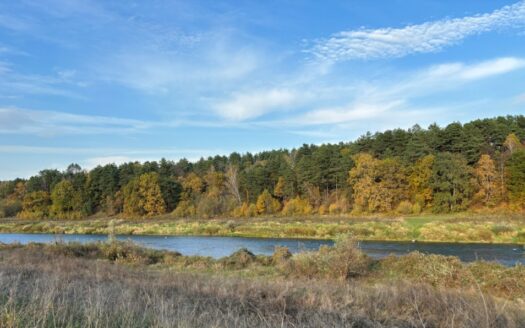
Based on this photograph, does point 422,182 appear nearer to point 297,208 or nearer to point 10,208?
point 297,208

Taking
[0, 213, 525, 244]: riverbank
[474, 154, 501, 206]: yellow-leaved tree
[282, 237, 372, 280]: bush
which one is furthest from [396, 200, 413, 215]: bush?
[282, 237, 372, 280]: bush

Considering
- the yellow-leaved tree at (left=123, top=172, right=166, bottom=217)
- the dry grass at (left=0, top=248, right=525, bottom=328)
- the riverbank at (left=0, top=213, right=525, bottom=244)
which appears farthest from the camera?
the yellow-leaved tree at (left=123, top=172, right=166, bottom=217)

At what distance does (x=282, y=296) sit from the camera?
8070 mm

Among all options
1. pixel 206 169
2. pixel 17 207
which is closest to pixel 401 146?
pixel 206 169

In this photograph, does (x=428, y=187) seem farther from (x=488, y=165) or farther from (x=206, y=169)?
(x=206, y=169)

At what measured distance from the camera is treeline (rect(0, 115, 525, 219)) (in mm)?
62062

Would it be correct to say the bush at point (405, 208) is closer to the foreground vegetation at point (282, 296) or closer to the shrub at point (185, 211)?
the shrub at point (185, 211)

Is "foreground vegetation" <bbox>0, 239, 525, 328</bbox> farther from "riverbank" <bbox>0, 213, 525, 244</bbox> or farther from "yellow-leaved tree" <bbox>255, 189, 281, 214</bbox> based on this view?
"yellow-leaved tree" <bbox>255, 189, 281, 214</bbox>

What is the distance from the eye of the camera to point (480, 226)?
40438 mm

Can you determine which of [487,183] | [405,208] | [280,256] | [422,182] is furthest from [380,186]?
[280,256]

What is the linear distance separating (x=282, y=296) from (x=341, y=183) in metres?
69.0

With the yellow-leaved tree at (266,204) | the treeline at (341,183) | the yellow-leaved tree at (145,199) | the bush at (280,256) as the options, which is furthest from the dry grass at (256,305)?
the yellow-leaved tree at (145,199)

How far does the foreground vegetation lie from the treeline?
50678mm

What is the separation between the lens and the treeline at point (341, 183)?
62062mm
